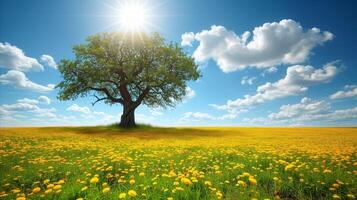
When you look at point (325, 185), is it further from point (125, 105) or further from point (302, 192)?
point (125, 105)

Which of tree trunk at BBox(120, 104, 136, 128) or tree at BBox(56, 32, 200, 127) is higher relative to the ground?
tree at BBox(56, 32, 200, 127)

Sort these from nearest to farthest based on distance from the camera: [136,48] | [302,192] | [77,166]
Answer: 1. [302,192]
2. [77,166]
3. [136,48]

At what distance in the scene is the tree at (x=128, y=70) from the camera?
102 feet

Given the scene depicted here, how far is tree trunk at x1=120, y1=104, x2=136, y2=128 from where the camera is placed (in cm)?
3306

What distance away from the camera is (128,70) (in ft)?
102

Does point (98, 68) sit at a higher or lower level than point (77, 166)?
higher

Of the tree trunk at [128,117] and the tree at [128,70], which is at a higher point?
the tree at [128,70]

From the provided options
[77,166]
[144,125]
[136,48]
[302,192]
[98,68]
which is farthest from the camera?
[144,125]

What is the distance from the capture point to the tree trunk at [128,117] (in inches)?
1302

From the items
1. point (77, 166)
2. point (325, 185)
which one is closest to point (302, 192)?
point (325, 185)

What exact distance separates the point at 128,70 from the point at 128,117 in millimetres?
7107

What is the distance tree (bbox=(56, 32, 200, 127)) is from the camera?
102ft

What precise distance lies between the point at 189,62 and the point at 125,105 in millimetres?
11655

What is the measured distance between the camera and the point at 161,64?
3170 centimetres
